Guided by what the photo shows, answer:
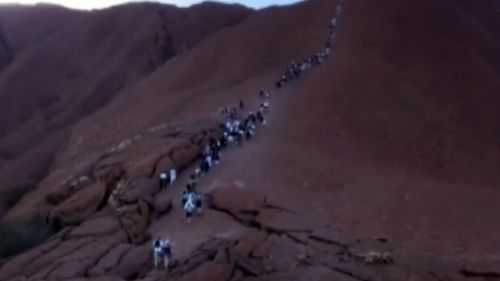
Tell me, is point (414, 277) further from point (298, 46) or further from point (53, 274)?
point (298, 46)

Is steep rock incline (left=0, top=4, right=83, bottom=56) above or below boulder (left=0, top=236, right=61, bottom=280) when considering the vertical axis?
above

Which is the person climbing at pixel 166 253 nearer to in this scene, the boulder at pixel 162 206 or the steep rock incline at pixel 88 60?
the boulder at pixel 162 206

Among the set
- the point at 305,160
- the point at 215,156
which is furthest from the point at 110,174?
the point at 305,160

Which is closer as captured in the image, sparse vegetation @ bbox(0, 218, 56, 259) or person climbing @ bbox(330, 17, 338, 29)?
sparse vegetation @ bbox(0, 218, 56, 259)

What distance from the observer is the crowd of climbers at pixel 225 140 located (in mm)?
23045

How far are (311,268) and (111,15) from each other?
181ft

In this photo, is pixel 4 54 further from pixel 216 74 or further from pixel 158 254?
pixel 158 254

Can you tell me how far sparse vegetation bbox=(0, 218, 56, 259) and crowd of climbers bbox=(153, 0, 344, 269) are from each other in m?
4.14

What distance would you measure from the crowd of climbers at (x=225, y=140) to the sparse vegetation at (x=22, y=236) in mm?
4140

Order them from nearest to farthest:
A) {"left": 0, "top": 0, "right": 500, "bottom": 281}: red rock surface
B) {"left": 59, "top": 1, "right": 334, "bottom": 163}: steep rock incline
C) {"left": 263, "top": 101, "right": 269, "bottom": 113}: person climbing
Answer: {"left": 0, "top": 0, "right": 500, "bottom": 281}: red rock surface < {"left": 263, "top": 101, "right": 269, "bottom": 113}: person climbing < {"left": 59, "top": 1, "right": 334, "bottom": 163}: steep rock incline

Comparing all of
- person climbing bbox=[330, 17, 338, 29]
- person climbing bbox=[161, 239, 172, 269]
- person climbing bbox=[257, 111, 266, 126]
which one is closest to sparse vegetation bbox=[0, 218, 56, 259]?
person climbing bbox=[161, 239, 172, 269]

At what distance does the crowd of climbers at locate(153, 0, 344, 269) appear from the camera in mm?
A: 23045

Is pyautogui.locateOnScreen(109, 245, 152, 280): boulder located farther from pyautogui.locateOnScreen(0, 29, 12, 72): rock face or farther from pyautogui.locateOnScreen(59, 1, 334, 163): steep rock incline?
pyautogui.locateOnScreen(0, 29, 12, 72): rock face

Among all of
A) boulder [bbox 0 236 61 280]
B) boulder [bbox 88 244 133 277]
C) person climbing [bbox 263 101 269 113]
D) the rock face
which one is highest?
the rock face
